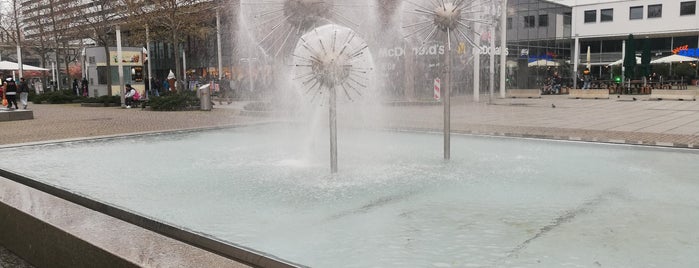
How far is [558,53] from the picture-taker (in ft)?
151

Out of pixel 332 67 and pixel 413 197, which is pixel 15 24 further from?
pixel 413 197

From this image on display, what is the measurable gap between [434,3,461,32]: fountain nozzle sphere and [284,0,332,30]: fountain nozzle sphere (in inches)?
113

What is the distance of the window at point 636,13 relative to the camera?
58406 millimetres

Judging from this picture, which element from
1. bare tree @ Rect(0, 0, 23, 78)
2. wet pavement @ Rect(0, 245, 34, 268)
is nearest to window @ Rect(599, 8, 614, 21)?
bare tree @ Rect(0, 0, 23, 78)

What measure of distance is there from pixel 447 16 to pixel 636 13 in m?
58.8

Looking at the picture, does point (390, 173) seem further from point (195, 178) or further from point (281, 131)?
point (281, 131)

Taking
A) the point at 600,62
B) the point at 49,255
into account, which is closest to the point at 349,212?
the point at 49,255

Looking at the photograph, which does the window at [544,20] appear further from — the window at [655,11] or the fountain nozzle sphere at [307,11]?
the fountain nozzle sphere at [307,11]

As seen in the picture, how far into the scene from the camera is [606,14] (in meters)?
60.8

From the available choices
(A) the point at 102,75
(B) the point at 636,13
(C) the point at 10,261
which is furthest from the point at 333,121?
(B) the point at 636,13

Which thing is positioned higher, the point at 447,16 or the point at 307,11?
the point at 307,11

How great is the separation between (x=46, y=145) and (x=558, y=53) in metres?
42.4

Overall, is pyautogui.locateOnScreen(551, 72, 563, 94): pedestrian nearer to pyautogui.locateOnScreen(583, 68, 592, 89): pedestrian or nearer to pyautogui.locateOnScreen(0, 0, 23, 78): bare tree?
pyautogui.locateOnScreen(583, 68, 592, 89): pedestrian

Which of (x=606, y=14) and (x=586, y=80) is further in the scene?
(x=606, y=14)
